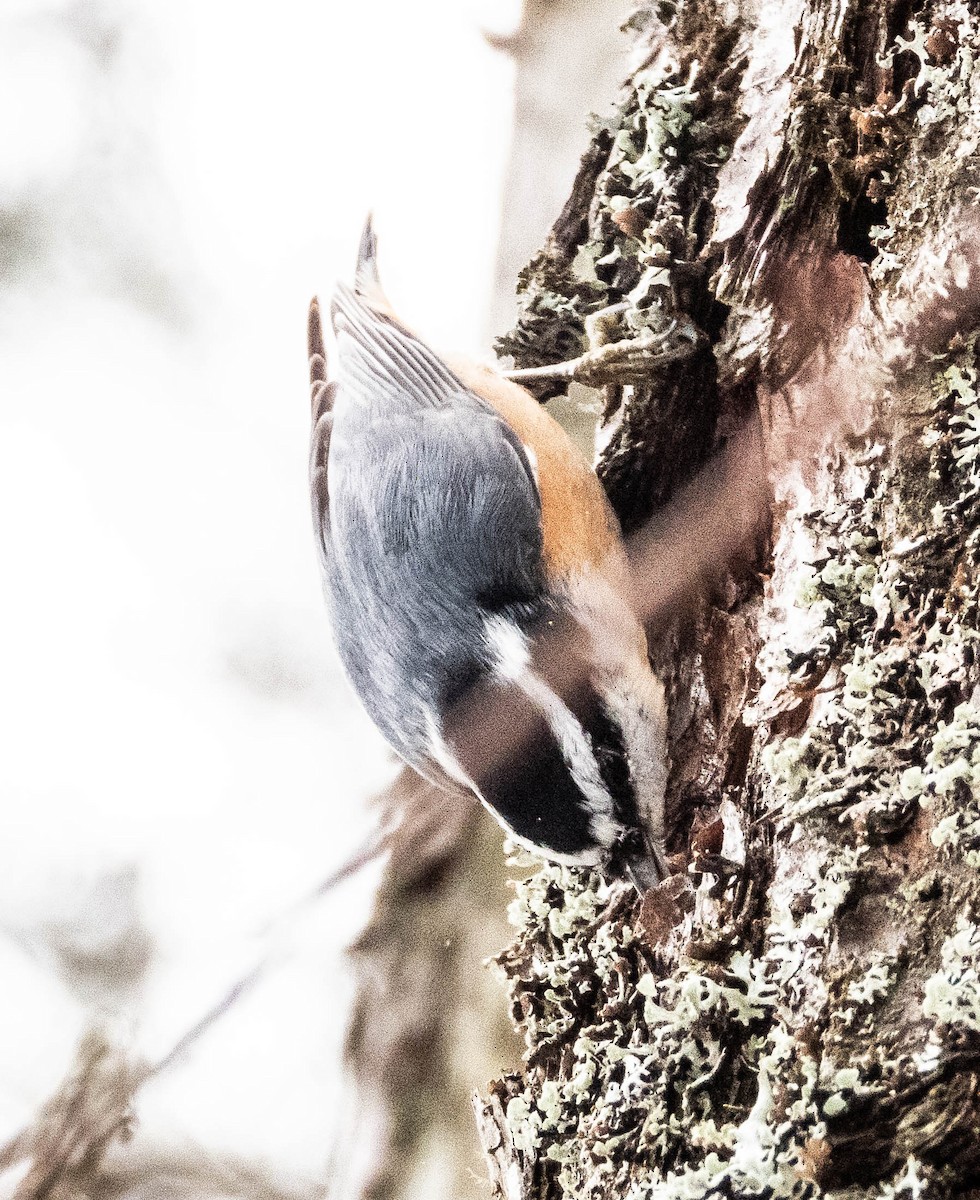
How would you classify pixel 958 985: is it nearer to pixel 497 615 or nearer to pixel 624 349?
pixel 497 615

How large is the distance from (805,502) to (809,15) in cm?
67

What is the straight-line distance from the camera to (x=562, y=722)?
1584 mm

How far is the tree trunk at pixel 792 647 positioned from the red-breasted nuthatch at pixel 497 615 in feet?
0.26

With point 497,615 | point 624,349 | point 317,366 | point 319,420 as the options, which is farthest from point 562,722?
point 317,366

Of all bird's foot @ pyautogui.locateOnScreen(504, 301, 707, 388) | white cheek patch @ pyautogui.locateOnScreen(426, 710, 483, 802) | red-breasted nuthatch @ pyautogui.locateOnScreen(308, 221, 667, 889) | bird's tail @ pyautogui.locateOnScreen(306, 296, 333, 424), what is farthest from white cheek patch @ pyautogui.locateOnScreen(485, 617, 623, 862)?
bird's tail @ pyautogui.locateOnScreen(306, 296, 333, 424)

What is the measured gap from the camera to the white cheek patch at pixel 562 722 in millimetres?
1491

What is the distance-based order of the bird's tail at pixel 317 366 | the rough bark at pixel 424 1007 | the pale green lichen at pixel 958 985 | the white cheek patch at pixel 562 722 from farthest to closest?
the rough bark at pixel 424 1007
the bird's tail at pixel 317 366
the white cheek patch at pixel 562 722
the pale green lichen at pixel 958 985

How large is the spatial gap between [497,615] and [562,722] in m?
0.20

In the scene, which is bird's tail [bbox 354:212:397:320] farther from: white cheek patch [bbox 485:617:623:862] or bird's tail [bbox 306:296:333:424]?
white cheek patch [bbox 485:617:623:862]

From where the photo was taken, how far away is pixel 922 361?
49.2 inches

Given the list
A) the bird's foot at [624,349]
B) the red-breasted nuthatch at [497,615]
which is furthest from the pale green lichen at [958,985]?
the bird's foot at [624,349]

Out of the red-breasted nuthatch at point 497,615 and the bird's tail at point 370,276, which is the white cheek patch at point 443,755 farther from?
the bird's tail at point 370,276

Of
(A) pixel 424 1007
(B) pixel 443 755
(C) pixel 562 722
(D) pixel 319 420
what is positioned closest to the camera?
(C) pixel 562 722

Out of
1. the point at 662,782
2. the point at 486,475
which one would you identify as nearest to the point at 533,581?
the point at 486,475
